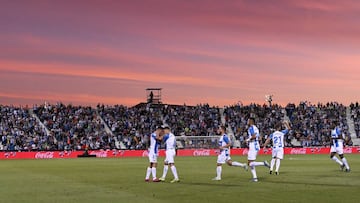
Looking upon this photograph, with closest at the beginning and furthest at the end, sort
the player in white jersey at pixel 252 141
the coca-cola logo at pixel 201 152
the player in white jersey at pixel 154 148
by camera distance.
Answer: the player in white jersey at pixel 154 148, the player in white jersey at pixel 252 141, the coca-cola logo at pixel 201 152

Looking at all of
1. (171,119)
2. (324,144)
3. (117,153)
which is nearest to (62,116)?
(117,153)

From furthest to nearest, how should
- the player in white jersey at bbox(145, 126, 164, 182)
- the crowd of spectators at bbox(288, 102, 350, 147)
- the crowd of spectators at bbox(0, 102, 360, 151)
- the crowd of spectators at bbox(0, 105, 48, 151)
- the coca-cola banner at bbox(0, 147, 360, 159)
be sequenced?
1. the crowd of spectators at bbox(288, 102, 350, 147)
2. the crowd of spectators at bbox(0, 102, 360, 151)
3. the crowd of spectators at bbox(0, 105, 48, 151)
4. the coca-cola banner at bbox(0, 147, 360, 159)
5. the player in white jersey at bbox(145, 126, 164, 182)

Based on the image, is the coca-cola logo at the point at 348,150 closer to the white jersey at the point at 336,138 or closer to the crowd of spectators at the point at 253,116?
the crowd of spectators at the point at 253,116

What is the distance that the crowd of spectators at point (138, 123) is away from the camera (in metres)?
63.0

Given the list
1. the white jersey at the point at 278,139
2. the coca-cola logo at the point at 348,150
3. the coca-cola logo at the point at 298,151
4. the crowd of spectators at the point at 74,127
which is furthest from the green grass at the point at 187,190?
the coca-cola logo at the point at 348,150

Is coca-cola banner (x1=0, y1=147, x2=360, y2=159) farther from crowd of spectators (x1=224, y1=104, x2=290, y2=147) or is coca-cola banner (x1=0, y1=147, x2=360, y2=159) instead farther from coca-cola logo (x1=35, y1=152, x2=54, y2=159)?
crowd of spectators (x1=224, y1=104, x2=290, y2=147)

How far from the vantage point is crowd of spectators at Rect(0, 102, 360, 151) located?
63.0 metres

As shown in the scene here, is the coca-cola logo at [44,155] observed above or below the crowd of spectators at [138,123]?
below

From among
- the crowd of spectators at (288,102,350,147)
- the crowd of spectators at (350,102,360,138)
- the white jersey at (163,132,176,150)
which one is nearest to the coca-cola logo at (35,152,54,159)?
the crowd of spectators at (288,102,350,147)

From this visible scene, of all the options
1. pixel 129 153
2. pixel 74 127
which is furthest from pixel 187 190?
pixel 74 127

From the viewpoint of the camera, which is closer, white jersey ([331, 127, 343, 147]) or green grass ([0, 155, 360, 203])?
green grass ([0, 155, 360, 203])

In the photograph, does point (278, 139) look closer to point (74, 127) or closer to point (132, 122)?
point (74, 127)

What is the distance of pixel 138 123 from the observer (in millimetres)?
71438

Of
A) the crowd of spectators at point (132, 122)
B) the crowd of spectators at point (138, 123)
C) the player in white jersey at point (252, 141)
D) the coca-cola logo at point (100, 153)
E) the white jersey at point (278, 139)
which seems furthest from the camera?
the crowd of spectators at point (132, 122)
